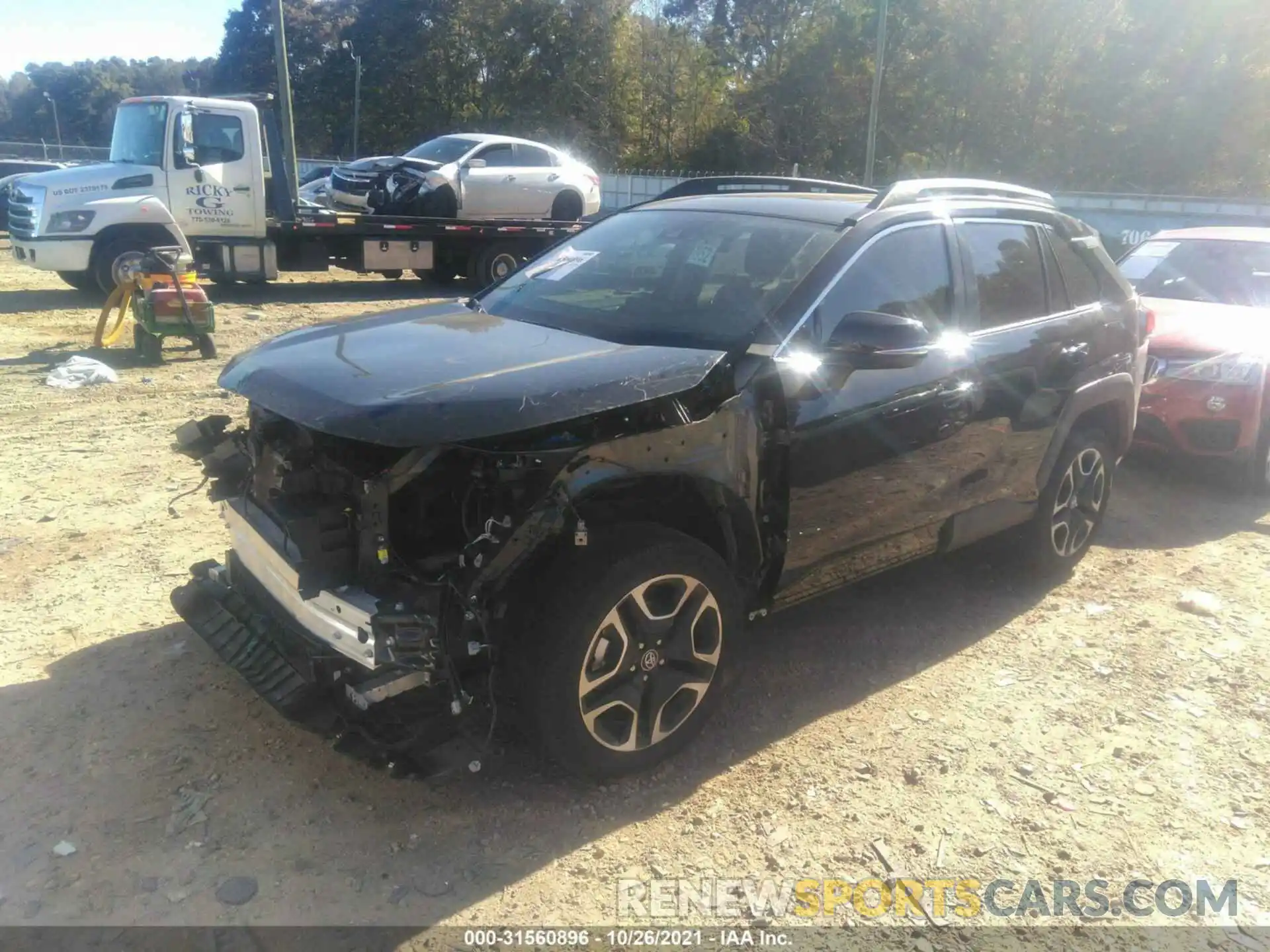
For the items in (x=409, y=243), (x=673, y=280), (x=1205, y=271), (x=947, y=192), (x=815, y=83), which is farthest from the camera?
(x=815, y=83)

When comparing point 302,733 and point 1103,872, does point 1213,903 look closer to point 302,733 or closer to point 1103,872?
point 1103,872

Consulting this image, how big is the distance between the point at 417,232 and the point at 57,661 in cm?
1179

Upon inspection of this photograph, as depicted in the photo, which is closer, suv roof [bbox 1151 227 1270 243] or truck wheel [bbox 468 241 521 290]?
suv roof [bbox 1151 227 1270 243]

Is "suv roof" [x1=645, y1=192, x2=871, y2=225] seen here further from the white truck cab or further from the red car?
the white truck cab

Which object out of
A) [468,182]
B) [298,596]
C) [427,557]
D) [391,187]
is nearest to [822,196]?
[427,557]

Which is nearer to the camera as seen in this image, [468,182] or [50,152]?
[468,182]

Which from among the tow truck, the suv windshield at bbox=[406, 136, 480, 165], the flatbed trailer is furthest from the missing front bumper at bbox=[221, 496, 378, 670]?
the suv windshield at bbox=[406, 136, 480, 165]

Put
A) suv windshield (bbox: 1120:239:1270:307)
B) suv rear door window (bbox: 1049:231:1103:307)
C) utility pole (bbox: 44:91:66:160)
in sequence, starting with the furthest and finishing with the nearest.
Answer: utility pole (bbox: 44:91:66:160) < suv windshield (bbox: 1120:239:1270:307) < suv rear door window (bbox: 1049:231:1103:307)

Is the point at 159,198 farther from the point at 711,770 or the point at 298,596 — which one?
the point at 711,770

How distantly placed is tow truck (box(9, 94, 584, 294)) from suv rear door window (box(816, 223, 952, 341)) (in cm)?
782

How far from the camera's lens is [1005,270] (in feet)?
14.3

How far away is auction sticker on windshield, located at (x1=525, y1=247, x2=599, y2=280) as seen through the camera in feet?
13.9

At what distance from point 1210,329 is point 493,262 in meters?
11.3

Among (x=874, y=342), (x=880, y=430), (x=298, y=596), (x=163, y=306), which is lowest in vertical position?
(x=298, y=596)
